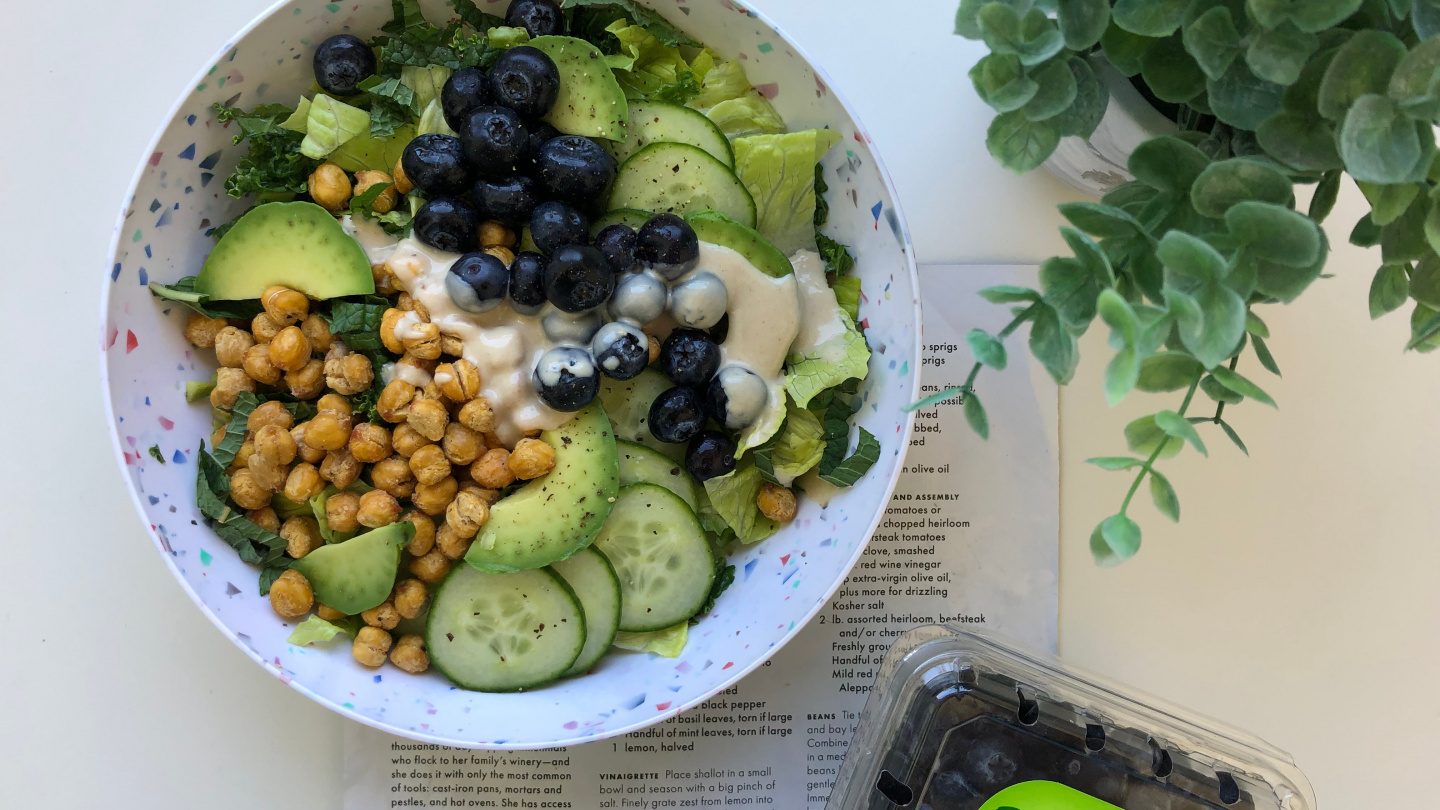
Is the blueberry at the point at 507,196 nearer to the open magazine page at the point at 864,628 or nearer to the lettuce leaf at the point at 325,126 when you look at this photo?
the lettuce leaf at the point at 325,126

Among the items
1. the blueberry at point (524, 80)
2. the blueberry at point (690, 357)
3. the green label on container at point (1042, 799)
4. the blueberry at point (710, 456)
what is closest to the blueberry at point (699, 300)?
the blueberry at point (690, 357)

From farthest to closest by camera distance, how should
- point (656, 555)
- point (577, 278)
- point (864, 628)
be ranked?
1. point (864, 628)
2. point (656, 555)
3. point (577, 278)

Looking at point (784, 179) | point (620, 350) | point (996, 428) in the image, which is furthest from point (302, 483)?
point (996, 428)

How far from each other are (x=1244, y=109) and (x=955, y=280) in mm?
525

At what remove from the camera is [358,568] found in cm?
101

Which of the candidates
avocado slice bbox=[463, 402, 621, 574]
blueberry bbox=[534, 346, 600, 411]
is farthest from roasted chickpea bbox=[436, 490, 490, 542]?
blueberry bbox=[534, 346, 600, 411]

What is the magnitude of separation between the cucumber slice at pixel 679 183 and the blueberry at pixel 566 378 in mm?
176

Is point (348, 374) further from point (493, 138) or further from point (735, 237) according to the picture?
point (735, 237)

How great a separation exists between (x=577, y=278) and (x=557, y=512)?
0.77 feet

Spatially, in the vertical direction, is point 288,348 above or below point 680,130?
below

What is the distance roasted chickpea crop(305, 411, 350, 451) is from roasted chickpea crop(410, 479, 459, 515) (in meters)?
0.09

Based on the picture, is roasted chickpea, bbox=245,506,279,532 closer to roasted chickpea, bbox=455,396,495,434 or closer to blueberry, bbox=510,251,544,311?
roasted chickpea, bbox=455,396,495,434

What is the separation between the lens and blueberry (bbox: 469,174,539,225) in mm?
985

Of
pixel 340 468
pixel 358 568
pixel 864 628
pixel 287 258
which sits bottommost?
pixel 864 628
